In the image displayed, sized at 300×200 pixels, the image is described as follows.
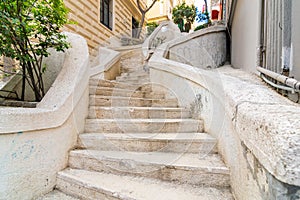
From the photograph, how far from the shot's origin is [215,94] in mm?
1956

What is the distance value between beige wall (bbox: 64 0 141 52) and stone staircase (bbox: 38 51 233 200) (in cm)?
443

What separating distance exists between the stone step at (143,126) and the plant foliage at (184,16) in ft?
41.9

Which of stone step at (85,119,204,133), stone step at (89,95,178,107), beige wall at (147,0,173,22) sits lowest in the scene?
stone step at (85,119,204,133)

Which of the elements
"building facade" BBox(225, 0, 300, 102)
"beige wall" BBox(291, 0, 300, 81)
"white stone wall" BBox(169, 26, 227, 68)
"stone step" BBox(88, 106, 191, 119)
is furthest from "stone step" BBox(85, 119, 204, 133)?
"white stone wall" BBox(169, 26, 227, 68)

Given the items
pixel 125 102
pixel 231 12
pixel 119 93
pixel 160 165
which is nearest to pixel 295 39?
pixel 160 165

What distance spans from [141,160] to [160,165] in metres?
0.18

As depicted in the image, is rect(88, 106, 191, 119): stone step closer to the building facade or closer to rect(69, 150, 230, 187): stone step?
rect(69, 150, 230, 187): stone step

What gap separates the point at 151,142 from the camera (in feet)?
6.62

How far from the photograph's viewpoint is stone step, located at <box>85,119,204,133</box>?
2271 mm

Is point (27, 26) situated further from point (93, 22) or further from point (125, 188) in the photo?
point (93, 22)

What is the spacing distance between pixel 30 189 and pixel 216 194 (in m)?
1.42

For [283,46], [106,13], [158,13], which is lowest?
[283,46]

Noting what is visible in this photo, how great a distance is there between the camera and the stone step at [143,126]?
7.45 ft

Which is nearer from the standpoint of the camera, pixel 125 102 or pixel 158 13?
pixel 125 102
